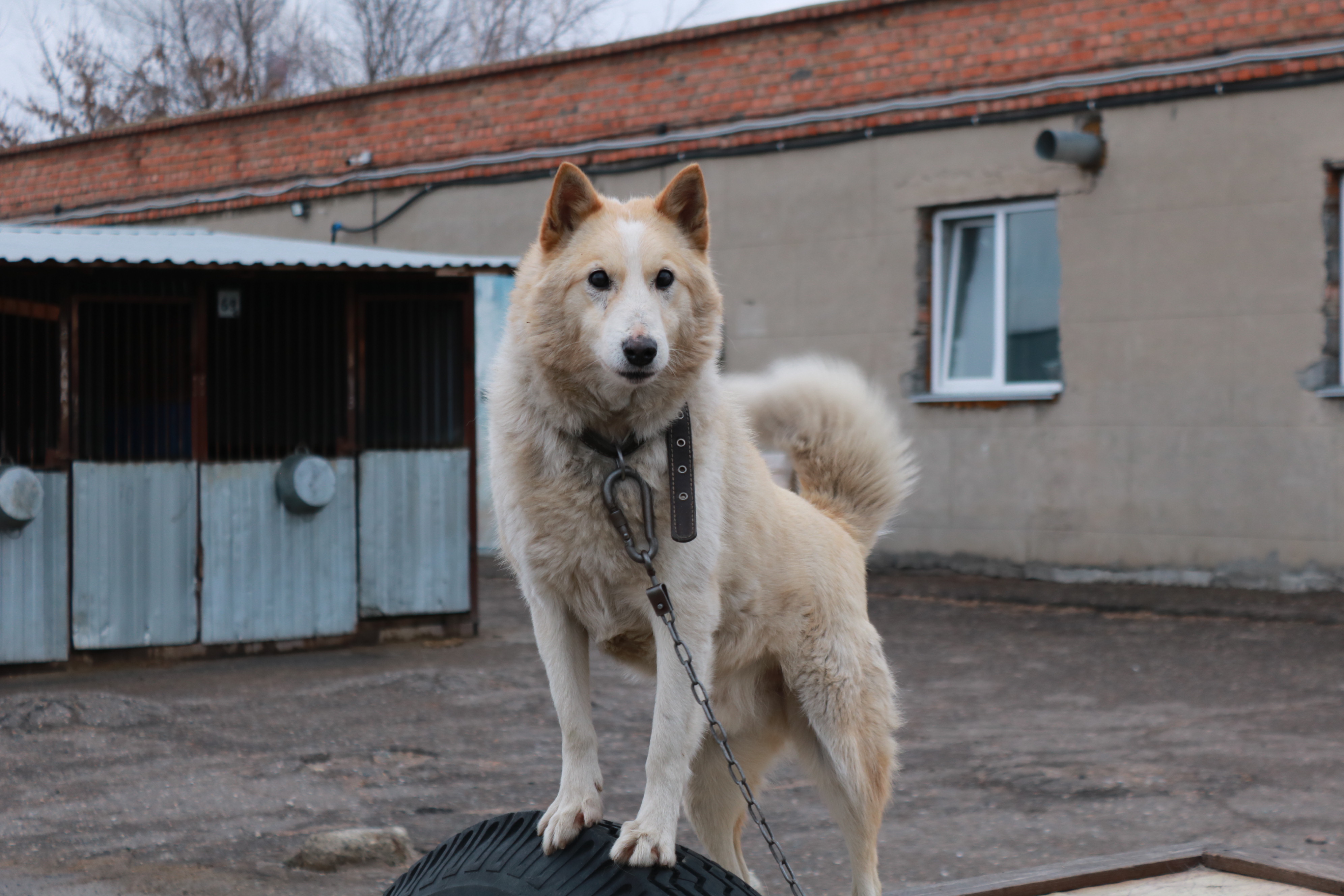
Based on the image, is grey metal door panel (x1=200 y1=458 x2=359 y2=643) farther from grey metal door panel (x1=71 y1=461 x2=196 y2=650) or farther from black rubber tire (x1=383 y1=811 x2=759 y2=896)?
black rubber tire (x1=383 y1=811 x2=759 y2=896)

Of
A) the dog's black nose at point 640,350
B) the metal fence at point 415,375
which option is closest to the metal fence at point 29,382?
the metal fence at point 415,375

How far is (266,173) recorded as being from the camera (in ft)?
51.2

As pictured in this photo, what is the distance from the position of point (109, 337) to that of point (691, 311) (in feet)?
23.9

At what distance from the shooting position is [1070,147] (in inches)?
389

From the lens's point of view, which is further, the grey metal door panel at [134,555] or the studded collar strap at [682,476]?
the grey metal door panel at [134,555]

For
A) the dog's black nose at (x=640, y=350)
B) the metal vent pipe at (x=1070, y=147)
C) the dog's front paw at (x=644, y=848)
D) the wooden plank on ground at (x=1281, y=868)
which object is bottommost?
the wooden plank on ground at (x=1281, y=868)

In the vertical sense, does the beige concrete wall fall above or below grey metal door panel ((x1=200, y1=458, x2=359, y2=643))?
above

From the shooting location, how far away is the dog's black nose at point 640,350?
2498 mm

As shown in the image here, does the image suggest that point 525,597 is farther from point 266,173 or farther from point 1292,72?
point 266,173

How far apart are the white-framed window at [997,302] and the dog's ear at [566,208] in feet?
27.4

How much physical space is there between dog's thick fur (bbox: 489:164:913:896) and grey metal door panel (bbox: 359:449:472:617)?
6.10m

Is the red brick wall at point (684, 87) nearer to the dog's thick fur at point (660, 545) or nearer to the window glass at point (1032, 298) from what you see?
the window glass at point (1032, 298)

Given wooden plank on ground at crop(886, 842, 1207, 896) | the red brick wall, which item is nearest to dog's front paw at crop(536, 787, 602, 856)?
wooden plank on ground at crop(886, 842, 1207, 896)

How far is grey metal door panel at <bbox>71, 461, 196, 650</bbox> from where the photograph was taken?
793cm
